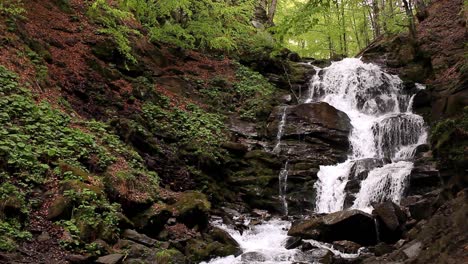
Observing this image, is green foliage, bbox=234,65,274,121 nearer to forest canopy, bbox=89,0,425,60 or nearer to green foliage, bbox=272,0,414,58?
forest canopy, bbox=89,0,425,60

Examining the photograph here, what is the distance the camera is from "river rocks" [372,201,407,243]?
10242 mm

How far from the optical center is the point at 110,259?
713 cm

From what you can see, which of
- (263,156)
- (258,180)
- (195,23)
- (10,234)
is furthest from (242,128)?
(10,234)

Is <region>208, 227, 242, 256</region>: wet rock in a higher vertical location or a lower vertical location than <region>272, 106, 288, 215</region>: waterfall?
lower

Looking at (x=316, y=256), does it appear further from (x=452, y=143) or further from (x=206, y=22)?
(x=206, y=22)

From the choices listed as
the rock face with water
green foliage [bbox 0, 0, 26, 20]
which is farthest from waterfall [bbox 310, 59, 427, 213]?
green foliage [bbox 0, 0, 26, 20]

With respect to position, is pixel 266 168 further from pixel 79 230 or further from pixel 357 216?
pixel 79 230

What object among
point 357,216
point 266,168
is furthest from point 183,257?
point 266,168

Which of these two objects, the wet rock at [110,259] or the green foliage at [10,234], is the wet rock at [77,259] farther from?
the green foliage at [10,234]

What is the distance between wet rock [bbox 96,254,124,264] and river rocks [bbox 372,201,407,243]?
21.8ft

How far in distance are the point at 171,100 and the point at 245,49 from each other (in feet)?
25.3

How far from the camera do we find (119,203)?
9.01 m

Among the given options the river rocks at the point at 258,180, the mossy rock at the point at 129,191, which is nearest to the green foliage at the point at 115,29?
the river rocks at the point at 258,180

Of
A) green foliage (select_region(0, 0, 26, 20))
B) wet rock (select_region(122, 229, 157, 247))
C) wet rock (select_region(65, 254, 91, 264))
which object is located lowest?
wet rock (select_region(65, 254, 91, 264))
